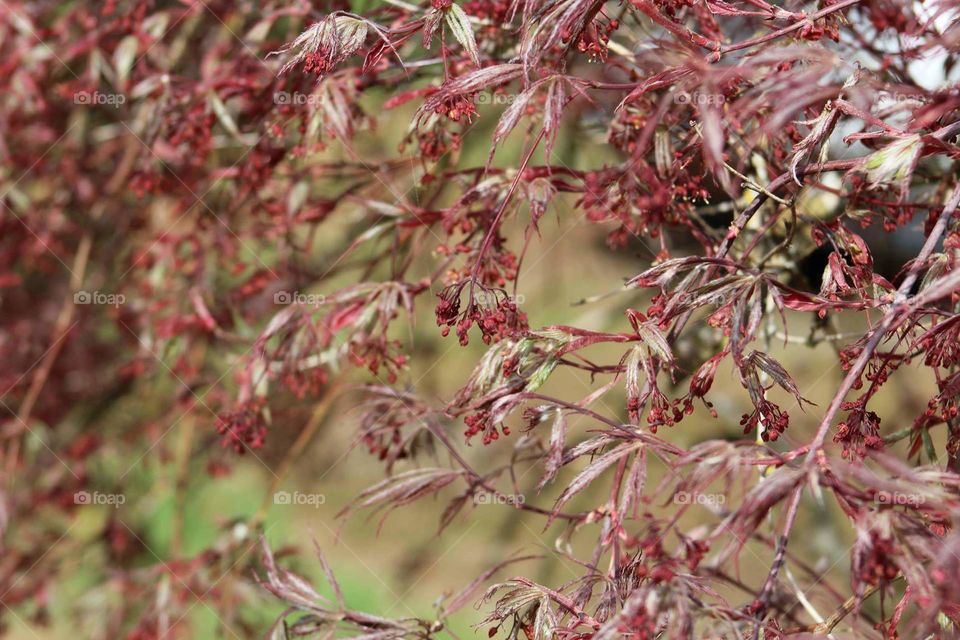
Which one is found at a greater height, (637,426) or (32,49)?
(32,49)

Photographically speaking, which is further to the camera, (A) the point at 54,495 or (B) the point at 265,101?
→ (A) the point at 54,495

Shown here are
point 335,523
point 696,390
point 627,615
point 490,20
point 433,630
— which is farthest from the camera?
point 335,523

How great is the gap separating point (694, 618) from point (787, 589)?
48 cm

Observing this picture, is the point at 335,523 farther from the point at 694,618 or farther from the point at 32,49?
the point at 32,49

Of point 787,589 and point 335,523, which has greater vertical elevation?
point 787,589

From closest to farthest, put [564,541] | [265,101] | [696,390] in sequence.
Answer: [696,390] < [564,541] < [265,101]

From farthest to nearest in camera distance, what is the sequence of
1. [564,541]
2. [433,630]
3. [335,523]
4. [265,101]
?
[335,523], [265,101], [564,541], [433,630]

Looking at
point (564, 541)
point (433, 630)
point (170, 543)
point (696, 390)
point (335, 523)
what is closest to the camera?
point (696, 390)

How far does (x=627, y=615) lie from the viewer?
0.91m

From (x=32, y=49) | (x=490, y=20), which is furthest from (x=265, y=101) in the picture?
(x=32, y=49)

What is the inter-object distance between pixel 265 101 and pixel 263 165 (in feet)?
0.48

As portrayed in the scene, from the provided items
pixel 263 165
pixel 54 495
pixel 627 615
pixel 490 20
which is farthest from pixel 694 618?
pixel 54 495

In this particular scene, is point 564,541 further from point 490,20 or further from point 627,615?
point 490,20

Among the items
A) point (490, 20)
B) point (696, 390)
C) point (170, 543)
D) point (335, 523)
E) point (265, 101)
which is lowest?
point (170, 543)
